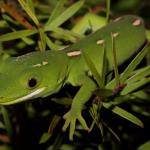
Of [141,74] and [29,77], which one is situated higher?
[29,77]

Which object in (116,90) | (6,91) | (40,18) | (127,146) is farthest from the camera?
(40,18)

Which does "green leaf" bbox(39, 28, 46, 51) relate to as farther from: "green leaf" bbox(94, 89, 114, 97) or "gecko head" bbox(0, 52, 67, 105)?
"green leaf" bbox(94, 89, 114, 97)

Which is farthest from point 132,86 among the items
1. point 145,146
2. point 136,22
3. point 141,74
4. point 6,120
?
point 136,22

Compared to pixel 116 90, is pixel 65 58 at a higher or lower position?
higher

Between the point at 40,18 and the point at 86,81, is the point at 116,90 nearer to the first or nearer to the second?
the point at 86,81

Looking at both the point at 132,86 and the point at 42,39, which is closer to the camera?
the point at 132,86

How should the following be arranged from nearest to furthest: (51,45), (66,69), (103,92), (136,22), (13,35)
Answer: (103,92) < (13,35) < (51,45) < (66,69) < (136,22)

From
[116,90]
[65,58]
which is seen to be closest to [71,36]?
[65,58]

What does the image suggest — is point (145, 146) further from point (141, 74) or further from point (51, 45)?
point (51, 45)

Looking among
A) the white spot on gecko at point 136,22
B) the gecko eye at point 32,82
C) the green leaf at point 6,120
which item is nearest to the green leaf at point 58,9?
the gecko eye at point 32,82
